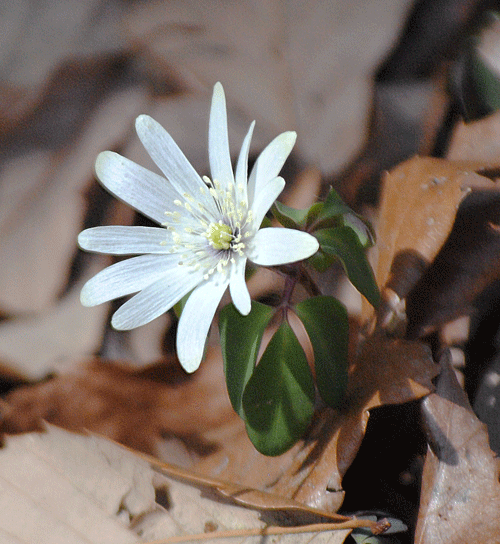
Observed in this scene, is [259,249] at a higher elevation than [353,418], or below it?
higher

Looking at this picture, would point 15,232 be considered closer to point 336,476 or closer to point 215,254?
point 215,254

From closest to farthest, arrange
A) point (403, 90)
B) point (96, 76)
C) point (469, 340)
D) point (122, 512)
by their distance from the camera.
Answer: point (122, 512)
point (469, 340)
point (403, 90)
point (96, 76)

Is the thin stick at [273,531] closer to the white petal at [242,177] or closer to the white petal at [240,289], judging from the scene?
the white petal at [240,289]

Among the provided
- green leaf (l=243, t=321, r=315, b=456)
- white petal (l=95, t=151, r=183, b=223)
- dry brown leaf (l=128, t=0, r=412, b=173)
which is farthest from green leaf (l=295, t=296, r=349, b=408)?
dry brown leaf (l=128, t=0, r=412, b=173)

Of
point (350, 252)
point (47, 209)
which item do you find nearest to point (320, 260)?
point (350, 252)

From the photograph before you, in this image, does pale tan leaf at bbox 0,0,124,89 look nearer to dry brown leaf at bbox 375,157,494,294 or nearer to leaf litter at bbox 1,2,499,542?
leaf litter at bbox 1,2,499,542

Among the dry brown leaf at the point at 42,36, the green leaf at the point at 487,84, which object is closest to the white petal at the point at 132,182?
the dry brown leaf at the point at 42,36

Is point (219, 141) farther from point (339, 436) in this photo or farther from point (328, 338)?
point (339, 436)

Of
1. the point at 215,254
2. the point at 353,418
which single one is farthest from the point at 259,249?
the point at 353,418
